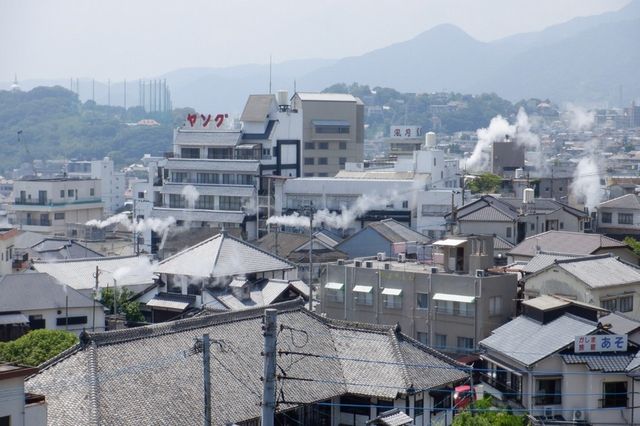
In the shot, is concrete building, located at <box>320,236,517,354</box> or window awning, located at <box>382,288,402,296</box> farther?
window awning, located at <box>382,288,402,296</box>

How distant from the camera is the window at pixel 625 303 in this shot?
28578 millimetres

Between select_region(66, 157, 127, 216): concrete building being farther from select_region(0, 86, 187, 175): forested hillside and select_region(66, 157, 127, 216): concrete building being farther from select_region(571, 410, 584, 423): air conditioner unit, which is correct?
select_region(571, 410, 584, 423): air conditioner unit

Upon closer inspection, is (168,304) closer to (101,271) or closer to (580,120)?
(101,271)

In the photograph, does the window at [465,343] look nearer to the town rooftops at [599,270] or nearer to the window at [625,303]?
the town rooftops at [599,270]

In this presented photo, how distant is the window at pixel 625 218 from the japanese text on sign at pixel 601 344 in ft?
87.9

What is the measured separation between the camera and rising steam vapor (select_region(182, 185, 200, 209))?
54.1m

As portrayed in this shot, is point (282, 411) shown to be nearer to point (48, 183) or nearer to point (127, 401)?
point (127, 401)

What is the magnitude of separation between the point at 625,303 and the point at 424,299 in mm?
5456

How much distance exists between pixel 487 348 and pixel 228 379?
709cm

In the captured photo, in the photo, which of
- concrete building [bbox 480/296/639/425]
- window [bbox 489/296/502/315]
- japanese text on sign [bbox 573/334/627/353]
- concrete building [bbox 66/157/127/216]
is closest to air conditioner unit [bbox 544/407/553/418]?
concrete building [bbox 480/296/639/425]

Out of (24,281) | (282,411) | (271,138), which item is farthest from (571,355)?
(271,138)

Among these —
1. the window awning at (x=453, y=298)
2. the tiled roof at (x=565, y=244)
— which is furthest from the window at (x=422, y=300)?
the tiled roof at (x=565, y=244)

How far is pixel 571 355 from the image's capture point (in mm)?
22219

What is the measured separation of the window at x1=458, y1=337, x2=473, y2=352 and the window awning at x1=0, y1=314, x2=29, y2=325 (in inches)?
494
